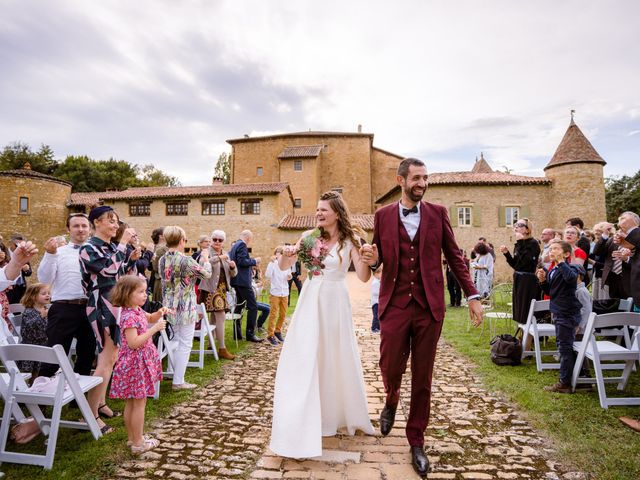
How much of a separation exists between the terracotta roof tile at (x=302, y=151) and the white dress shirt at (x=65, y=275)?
35874 mm

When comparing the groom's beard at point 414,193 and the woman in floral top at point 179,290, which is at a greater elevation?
the groom's beard at point 414,193

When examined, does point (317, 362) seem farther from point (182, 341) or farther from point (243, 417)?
point (182, 341)

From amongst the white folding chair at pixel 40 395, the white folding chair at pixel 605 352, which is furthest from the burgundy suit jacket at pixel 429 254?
the white folding chair at pixel 40 395

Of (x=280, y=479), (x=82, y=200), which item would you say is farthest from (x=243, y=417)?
(x=82, y=200)

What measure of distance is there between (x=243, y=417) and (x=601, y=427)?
372cm

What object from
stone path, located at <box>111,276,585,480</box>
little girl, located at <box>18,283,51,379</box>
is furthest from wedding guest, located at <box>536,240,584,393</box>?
little girl, located at <box>18,283,51,379</box>

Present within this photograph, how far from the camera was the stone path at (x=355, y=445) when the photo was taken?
3.09m

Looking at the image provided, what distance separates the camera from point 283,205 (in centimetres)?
3017

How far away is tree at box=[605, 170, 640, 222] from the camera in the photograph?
42.6m

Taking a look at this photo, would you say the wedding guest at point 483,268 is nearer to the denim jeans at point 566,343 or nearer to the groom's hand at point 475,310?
the denim jeans at point 566,343

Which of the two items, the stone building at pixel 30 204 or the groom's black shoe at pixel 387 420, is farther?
the stone building at pixel 30 204

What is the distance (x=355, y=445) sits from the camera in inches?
139

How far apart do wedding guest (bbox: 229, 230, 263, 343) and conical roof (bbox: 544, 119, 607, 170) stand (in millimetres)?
26399

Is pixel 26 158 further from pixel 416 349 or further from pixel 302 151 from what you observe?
pixel 416 349
